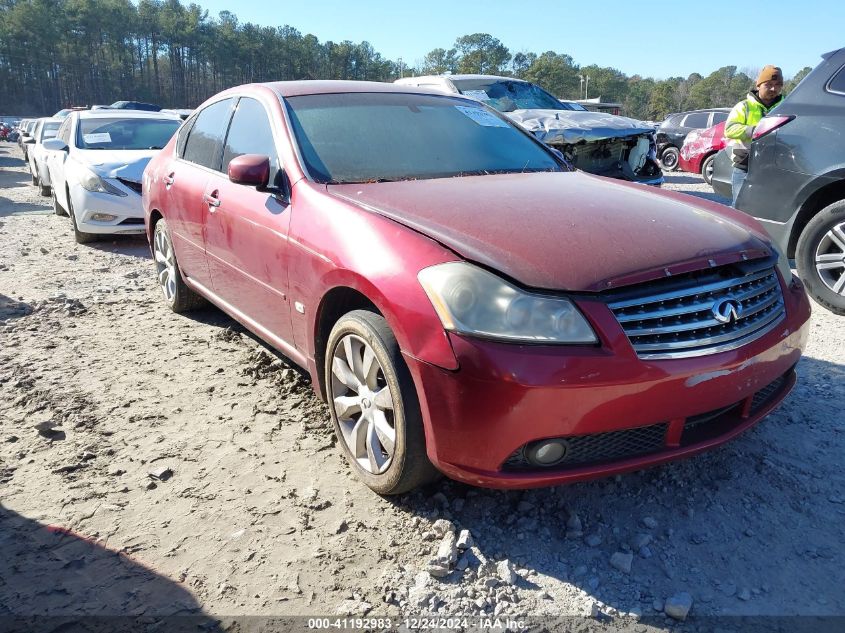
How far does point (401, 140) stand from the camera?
324 cm

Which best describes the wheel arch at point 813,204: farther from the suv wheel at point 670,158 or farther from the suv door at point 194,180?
the suv wheel at point 670,158

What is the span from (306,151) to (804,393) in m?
2.82

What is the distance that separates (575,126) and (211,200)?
224 inches

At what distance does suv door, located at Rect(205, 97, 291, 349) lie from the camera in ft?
9.66

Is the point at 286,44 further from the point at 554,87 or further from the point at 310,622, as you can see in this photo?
the point at 310,622

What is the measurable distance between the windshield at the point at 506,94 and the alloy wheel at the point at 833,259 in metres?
5.37

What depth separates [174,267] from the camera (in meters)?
4.61

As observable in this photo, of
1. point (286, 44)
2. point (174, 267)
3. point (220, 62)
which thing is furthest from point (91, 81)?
point (174, 267)

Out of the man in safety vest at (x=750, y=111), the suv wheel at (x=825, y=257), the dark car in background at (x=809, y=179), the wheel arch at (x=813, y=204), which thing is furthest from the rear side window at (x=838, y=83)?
the man in safety vest at (x=750, y=111)

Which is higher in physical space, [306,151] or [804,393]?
[306,151]

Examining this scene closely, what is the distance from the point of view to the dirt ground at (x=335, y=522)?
2.02 m

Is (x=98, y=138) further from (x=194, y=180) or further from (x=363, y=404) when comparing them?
(x=363, y=404)

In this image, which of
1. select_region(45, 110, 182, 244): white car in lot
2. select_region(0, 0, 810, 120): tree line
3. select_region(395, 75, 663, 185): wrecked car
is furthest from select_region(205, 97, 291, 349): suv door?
select_region(0, 0, 810, 120): tree line

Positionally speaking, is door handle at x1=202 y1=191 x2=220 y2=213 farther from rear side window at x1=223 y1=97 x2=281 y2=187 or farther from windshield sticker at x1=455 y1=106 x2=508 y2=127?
windshield sticker at x1=455 y1=106 x2=508 y2=127
